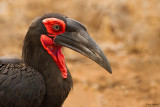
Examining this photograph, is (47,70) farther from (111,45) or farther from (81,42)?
(111,45)

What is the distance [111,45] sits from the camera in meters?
6.74

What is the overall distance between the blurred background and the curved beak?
2.08m

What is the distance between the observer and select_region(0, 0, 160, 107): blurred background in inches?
191

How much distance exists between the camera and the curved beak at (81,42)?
261 centimetres

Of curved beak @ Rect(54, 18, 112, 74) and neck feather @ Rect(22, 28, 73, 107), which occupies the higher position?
curved beak @ Rect(54, 18, 112, 74)

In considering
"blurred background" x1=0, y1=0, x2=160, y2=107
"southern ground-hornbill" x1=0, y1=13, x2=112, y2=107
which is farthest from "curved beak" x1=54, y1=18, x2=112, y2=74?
"blurred background" x1=0, y1=0, x2=160, y2=107

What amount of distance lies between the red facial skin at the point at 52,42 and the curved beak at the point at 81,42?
46 millimetres

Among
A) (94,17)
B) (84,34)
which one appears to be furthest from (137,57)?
(84,34)

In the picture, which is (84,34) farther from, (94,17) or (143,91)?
(94,17)

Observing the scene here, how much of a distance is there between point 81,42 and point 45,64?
0.40m

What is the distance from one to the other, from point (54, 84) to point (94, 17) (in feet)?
16.7

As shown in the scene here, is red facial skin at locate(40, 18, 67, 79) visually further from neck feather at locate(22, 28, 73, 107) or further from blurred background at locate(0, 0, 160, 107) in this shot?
blurred background at locate(0, 0, 160, 107)

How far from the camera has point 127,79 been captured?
210 inches

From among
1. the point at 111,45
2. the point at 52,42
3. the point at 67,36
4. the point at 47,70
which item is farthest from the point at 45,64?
the point at 111,45
